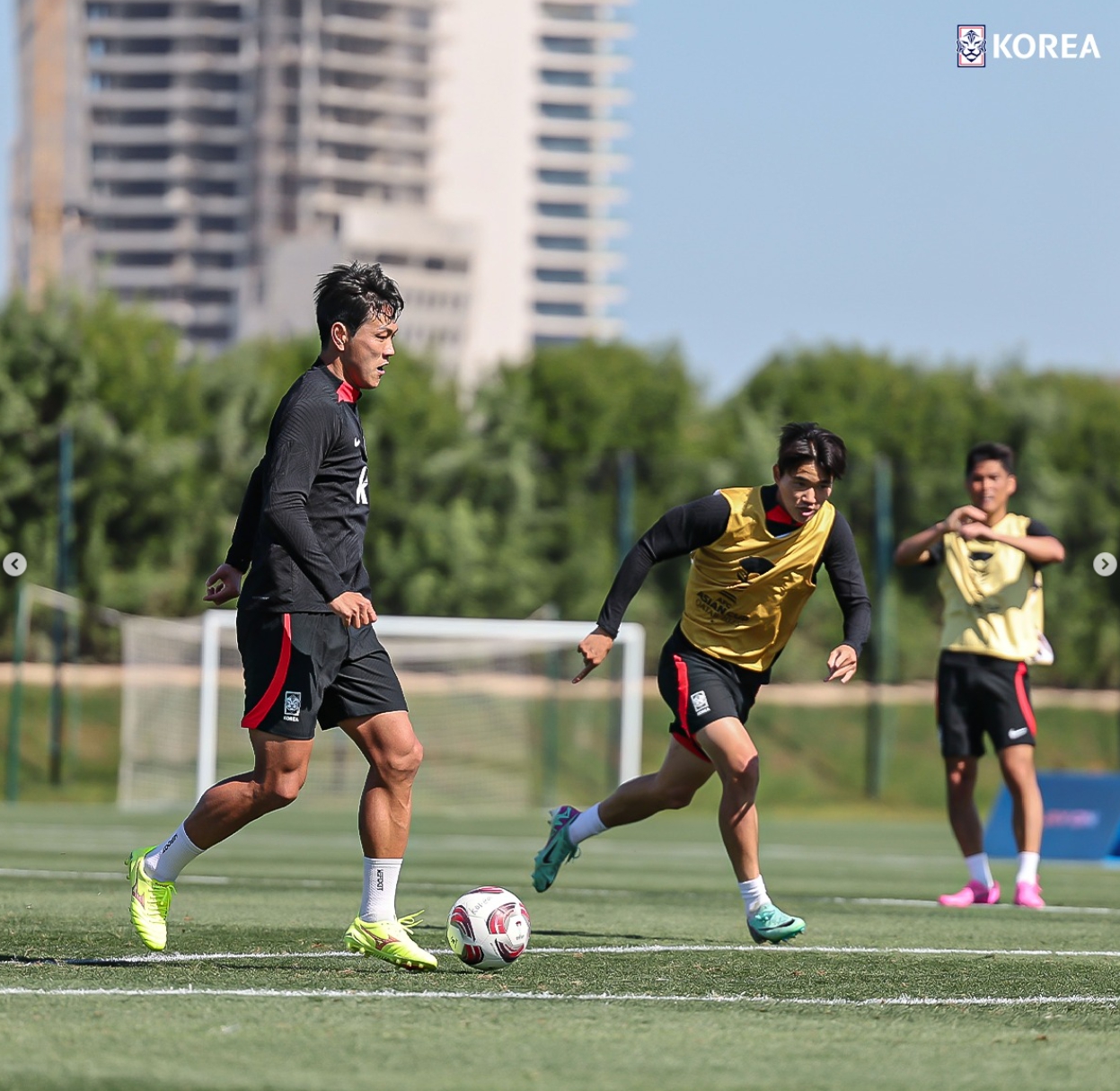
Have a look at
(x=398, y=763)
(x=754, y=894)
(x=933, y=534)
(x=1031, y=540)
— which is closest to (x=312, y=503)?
(x=398, y=763)

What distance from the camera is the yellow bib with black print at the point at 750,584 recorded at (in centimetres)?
726

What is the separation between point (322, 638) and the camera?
5879 mm

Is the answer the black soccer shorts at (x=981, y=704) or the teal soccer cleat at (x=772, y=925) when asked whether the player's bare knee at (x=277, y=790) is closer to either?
the teal soccer cleat at (x=772, y=925)

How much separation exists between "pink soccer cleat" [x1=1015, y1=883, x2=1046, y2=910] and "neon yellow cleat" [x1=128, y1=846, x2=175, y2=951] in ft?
14.9

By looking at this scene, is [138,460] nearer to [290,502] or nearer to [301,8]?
[290,502]

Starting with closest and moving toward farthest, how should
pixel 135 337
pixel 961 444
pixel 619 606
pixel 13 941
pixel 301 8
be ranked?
pixel 13 941 < pixel 619 606 < pixel 135 337 < pixel 961 444 < pixel 301 8

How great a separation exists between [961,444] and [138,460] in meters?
18.0

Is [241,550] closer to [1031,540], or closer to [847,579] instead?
[847,579]

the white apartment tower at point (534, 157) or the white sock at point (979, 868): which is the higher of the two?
the white apartment tower at point (534, 157)

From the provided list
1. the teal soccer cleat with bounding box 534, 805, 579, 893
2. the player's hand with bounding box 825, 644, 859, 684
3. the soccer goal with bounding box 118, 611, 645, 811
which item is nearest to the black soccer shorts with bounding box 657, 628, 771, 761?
the player's hand with bounding box 825, 644, 859, 684

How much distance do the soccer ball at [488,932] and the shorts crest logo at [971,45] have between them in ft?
27.7

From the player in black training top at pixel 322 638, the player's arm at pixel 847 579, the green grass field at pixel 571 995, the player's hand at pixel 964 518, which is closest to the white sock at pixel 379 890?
the player in black training top at pixel 322 638

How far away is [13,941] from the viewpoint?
6.38m

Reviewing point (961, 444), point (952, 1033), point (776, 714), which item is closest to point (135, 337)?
point (776, 714)
